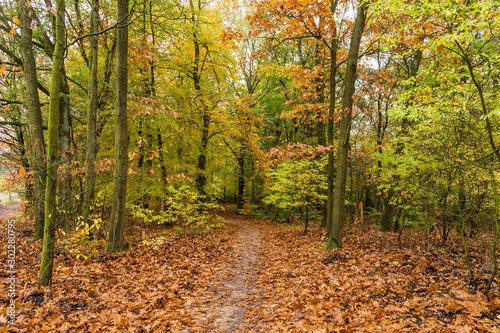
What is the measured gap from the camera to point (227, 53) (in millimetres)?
15711

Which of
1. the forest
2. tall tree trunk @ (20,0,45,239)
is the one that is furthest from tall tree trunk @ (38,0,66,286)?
tall tree trunk @ (20,0,45,239)

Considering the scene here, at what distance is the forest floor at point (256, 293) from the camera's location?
386 cm

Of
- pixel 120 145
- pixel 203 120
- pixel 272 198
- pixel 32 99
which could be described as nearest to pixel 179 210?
pixel 272 198

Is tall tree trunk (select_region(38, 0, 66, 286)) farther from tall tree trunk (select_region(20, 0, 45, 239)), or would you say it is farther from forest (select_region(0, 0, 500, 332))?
tall tree trunk (select_region(20, 0, 45, 239))

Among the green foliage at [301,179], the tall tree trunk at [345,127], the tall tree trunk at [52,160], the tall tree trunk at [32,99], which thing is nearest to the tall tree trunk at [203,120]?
the green foliage at [301,179]

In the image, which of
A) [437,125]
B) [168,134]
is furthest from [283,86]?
[437,125]

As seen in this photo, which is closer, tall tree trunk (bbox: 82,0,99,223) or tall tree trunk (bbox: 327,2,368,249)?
tall tree trunk (bbox: 327,2,368,249)

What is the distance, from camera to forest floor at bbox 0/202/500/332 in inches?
152

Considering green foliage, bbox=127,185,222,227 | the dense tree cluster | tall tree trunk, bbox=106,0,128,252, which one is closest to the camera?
the dense tree cluster

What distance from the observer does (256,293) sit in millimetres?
5914

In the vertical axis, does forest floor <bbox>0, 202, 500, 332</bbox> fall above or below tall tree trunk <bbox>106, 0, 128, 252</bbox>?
below

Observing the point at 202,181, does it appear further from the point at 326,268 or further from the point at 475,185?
the point at 475,185

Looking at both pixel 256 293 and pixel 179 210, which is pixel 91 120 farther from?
pixel 256 293

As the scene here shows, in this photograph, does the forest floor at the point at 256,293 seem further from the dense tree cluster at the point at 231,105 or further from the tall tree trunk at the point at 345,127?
the tall tree trunk at the point at 345,127
